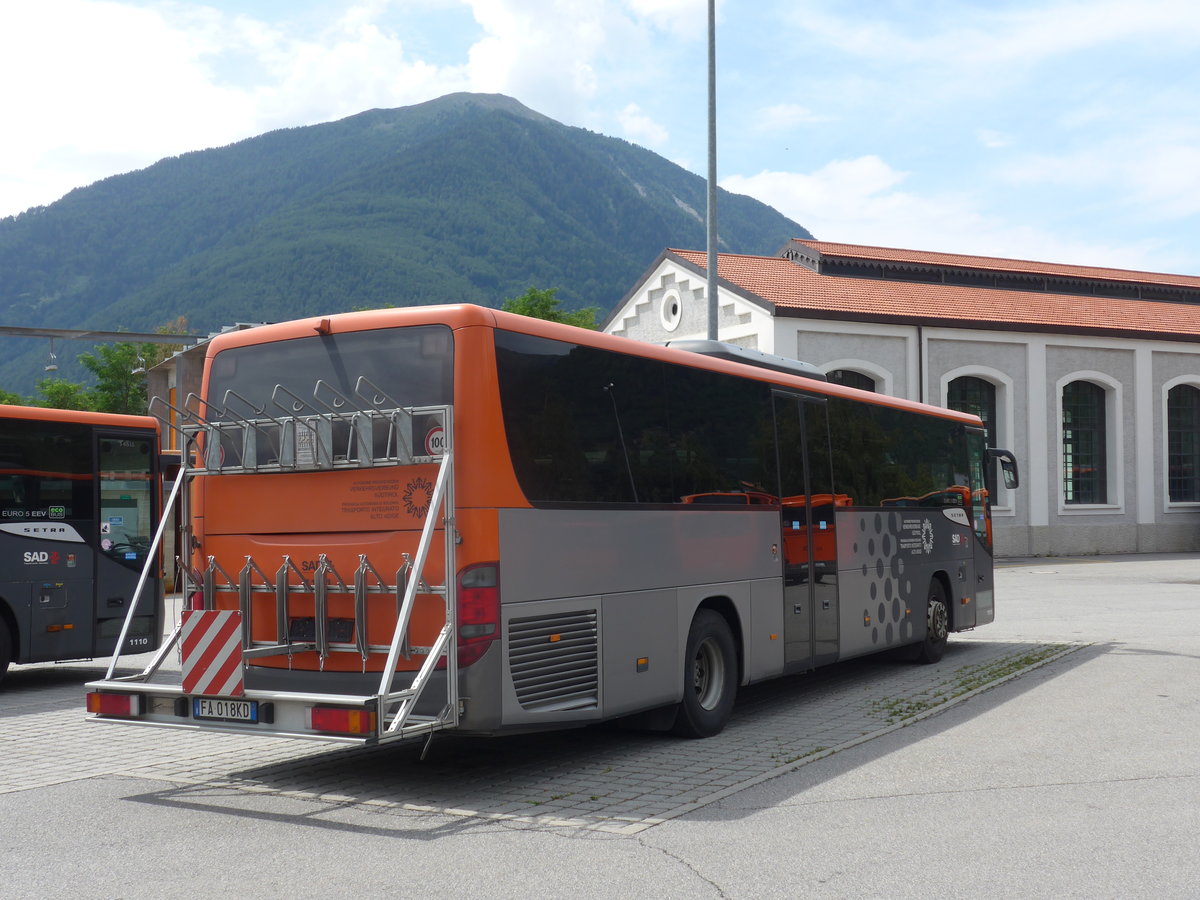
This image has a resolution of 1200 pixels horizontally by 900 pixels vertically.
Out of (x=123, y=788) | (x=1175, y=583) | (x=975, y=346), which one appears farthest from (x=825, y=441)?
(x=975, y=346)

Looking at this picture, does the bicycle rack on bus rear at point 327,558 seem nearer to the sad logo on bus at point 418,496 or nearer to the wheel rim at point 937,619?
the sad logo on bus at point 418,496

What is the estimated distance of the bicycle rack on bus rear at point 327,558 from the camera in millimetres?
6965

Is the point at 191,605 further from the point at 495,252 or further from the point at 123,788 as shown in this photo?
the point at 495,252

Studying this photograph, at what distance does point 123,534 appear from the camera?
1312 cm

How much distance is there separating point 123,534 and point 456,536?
728cm

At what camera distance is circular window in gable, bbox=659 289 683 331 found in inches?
1454

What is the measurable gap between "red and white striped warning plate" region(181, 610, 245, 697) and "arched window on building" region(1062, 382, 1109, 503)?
34.8 meters

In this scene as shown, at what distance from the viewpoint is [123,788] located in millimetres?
7645

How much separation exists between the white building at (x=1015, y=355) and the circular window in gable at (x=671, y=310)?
6cm

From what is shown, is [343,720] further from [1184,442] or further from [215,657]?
[1184,442]

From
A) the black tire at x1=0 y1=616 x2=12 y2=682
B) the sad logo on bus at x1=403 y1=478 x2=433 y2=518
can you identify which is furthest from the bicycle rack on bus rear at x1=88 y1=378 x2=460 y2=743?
the black tire at x1=0 y1=616 x2=12 y2=682

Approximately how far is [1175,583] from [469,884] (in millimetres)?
24436

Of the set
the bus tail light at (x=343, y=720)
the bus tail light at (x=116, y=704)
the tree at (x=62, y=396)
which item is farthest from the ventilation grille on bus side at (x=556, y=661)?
the tree at (x=62, y=396)

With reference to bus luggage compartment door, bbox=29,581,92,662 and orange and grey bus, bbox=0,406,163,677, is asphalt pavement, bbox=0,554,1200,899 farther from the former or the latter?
orange and grey bus, bbox=0,406,163,677
